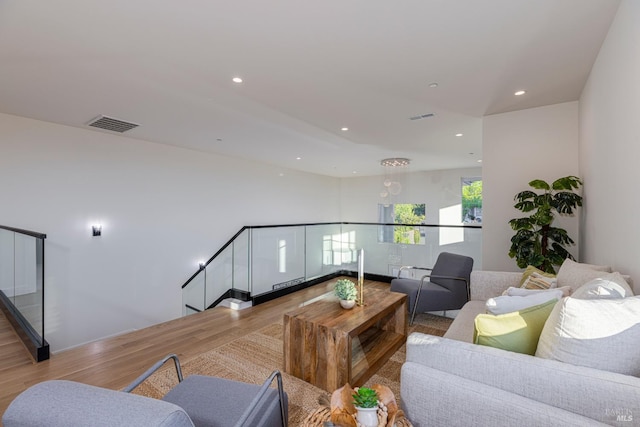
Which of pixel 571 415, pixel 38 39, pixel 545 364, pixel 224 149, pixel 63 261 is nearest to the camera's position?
pixel 571 415

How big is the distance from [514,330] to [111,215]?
5095 millimetres

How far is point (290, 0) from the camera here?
1.69m

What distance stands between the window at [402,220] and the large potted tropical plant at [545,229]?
2.87 m

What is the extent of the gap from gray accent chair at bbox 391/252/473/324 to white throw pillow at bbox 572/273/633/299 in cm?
205

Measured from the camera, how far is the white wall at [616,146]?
167 centimetres

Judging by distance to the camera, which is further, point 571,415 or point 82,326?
point 82,326

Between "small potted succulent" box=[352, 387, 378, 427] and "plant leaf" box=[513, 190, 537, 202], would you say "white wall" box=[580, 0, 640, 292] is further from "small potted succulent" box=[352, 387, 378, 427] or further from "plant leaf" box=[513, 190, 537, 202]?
"small potted succulent" box=[352, 387, 378, 427]

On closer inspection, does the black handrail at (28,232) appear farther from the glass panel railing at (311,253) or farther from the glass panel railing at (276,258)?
the glass panel railing at (276,258)

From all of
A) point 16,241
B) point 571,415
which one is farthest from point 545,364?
point 16,241

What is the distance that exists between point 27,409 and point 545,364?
1700 millimetres

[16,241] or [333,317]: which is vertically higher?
[16,241]

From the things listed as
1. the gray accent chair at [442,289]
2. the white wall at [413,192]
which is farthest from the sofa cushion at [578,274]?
the white wall at [413,192]

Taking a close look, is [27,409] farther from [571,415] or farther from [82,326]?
[82,326]

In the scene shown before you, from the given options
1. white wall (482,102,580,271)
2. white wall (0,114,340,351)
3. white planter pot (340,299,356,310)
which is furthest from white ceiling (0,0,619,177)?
white planter pot (340,299,356,310)
